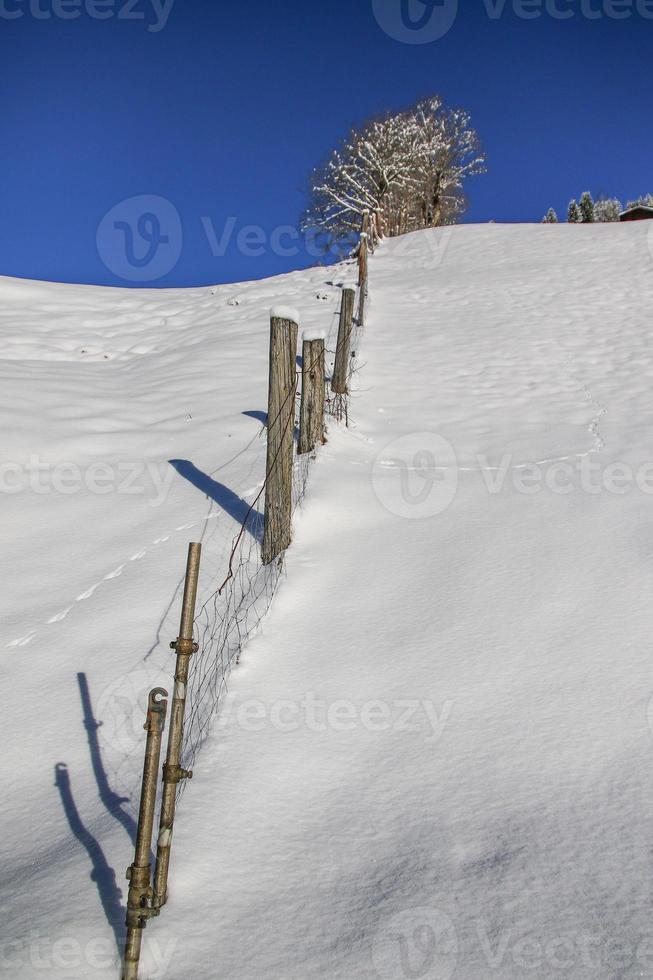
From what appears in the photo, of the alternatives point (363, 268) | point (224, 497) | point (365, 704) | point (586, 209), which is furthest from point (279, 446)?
point (586, 209)

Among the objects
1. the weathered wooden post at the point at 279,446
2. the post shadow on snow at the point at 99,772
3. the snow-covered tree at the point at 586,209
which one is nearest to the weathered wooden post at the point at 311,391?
the weathered wooden post at the point at 279,446

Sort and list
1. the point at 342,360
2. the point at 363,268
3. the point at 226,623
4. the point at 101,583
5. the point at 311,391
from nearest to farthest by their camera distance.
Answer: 1. the point at 226,623
2. the point at 101,583
3. the point at 311,391
4. the point at 342,360
5. the point at 363,268

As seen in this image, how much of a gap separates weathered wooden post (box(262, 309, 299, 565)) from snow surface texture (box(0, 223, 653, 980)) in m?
0.18

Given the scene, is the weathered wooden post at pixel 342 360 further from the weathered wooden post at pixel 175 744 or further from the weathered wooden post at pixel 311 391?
the weathered wooden post at pixel 175 744

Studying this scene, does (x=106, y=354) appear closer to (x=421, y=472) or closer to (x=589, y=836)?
(x=421, y=472)

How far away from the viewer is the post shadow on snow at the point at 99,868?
1.82 m

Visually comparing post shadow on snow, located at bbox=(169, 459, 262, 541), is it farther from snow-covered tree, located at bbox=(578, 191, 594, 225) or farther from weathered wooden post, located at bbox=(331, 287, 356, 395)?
snow-covered tree, located at bbox=(578, 191, 594, 225)

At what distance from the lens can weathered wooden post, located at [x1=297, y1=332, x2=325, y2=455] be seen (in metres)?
4.97

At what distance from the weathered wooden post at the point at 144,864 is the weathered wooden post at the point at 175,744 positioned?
7 centimetres

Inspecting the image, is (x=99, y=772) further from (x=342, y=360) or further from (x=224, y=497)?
(x=342, y=360)

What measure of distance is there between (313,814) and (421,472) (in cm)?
342

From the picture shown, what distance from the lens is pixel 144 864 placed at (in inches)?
68.0

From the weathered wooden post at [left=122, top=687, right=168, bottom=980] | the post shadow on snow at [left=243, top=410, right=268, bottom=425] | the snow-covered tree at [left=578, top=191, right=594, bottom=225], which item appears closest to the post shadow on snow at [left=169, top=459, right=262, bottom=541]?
the post shadow on snow at [left=243, top=410, right=268, bottom=425]

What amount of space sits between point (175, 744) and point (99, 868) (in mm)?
433
